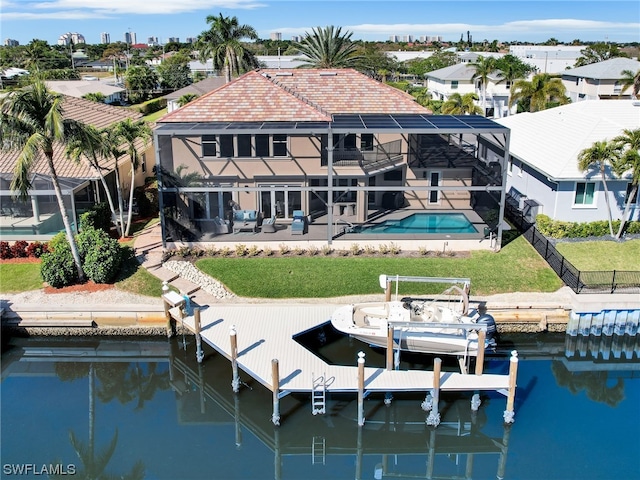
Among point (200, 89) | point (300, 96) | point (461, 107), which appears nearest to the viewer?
point (300, 96)

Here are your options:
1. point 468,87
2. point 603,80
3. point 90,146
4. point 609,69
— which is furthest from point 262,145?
point 609,69

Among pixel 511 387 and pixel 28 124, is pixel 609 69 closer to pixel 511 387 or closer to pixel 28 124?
pixel 511 387

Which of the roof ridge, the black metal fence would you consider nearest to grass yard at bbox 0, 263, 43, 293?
the roof ridge

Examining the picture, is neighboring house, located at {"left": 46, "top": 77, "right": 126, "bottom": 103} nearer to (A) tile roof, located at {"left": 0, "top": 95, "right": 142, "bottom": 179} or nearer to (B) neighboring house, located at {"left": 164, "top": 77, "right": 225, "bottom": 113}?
(B) neighboring house, located at {"left": 164, "top": 77, "right": 225, "bottom": 113}

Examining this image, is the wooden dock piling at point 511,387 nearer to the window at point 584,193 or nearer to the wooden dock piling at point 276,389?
the wooden dock piling at point 276,389

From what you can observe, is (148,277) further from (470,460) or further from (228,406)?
(470,460)

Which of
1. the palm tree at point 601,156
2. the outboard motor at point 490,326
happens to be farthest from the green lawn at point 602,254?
the outboard motor at point 490,326
